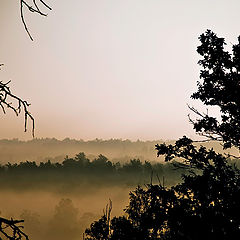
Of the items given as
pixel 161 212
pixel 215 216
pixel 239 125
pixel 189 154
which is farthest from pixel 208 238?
pixel 239 125

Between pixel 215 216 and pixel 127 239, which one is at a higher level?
pixel 215 216

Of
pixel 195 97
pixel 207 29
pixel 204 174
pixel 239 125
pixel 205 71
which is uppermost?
pixel 207 29

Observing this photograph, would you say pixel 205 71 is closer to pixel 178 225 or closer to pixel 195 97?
pixel 195 97

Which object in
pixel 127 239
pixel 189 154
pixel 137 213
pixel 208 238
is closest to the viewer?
pixel 208 238

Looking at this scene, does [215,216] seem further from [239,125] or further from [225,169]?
[239,125]

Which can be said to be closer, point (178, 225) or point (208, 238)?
point (208, 238)

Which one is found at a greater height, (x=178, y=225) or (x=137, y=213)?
(x=178, y=225)

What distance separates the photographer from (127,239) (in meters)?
21.4

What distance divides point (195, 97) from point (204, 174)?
3744 mm

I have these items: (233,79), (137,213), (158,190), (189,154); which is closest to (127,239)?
(137,213)

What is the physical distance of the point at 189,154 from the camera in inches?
530

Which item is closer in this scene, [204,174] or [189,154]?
[204,174]

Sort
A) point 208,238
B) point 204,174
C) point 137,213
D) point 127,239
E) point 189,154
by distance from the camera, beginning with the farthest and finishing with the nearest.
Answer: point 137,213 → point 127,239 → point 189,154 → point 204,174 → point 208,238

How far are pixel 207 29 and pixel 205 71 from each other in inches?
74.4
